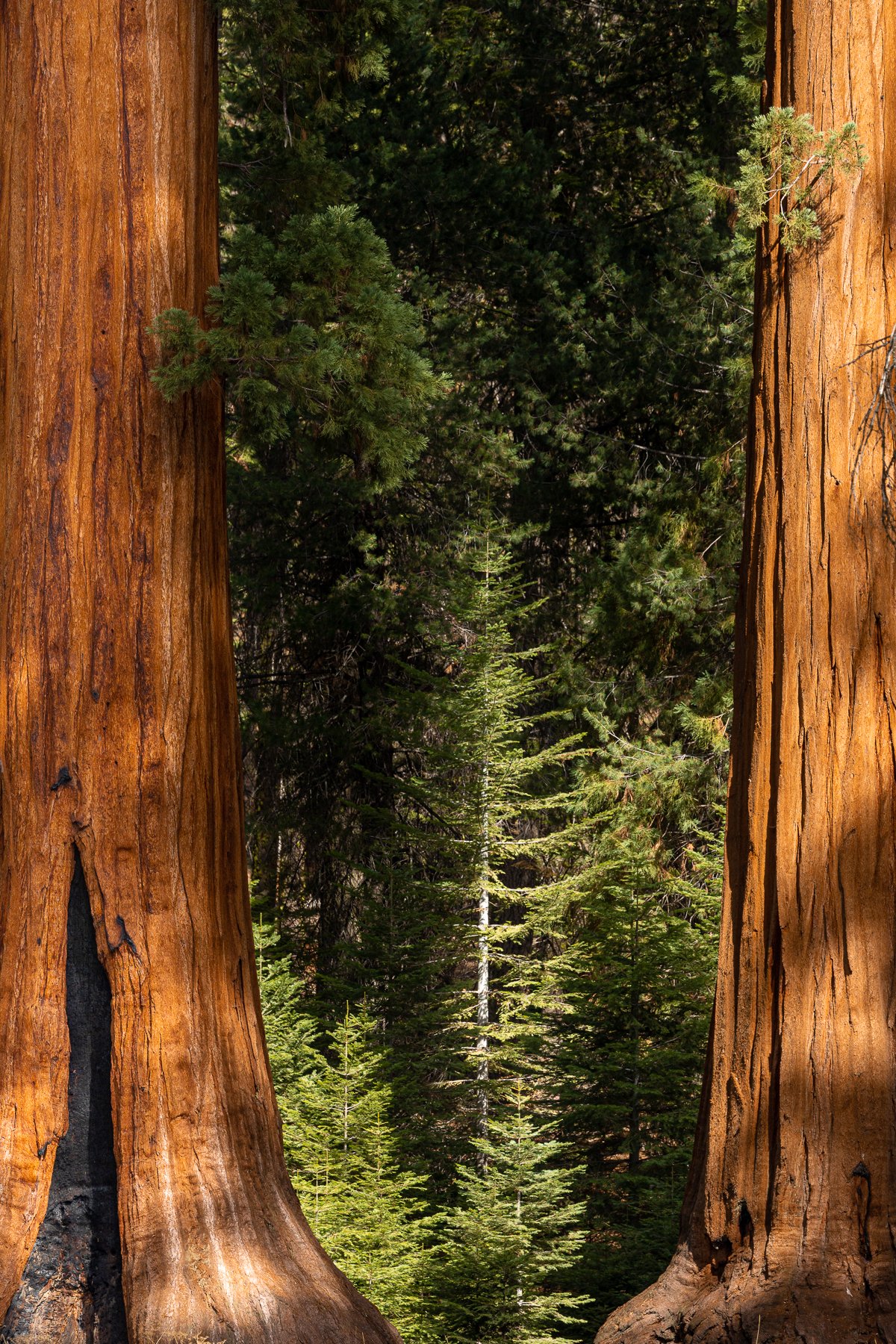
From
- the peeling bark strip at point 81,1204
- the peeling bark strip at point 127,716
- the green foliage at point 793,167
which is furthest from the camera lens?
the peeling bark strip at point 127,716

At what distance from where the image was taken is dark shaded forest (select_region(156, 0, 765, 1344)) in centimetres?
630

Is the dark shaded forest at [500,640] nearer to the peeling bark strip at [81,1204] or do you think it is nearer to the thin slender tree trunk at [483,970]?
the thin slender tree trunk at [483,970]

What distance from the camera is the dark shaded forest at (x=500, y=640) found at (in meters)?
6.30

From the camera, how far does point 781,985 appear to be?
146 inches

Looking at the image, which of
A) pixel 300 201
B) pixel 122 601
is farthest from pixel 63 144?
pixel 300 201

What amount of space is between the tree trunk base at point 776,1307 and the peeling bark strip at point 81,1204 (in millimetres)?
1673

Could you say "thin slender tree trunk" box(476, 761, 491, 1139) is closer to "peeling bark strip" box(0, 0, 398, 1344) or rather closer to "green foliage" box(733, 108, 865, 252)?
"peeling bark strip" box(0, 0, 398, 1344)

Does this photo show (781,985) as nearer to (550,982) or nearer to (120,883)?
(120,883)

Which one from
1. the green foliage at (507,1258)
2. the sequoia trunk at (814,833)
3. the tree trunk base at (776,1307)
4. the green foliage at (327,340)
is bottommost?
the green foliage at (507,1258)

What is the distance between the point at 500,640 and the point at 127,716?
429 centimetres

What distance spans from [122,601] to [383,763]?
7397 millimetres

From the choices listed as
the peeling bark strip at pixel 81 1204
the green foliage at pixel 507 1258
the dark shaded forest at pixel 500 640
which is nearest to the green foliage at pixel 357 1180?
the dark shaded forest at pixel 500 640

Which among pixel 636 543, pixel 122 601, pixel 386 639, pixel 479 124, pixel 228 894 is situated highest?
pixel 479 124

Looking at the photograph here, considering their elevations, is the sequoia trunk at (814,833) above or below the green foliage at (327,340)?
below
